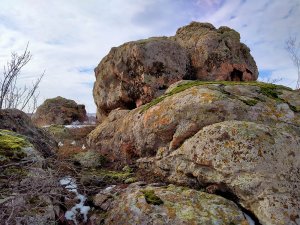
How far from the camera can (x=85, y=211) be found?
647cm

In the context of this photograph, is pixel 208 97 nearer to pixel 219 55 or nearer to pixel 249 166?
pixel 249 166

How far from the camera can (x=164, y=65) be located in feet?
51.8

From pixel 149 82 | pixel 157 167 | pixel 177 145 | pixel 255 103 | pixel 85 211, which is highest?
pixel 149 82

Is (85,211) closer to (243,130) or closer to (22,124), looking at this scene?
(243,130)

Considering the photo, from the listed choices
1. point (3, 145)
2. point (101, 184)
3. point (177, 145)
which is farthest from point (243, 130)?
point (3, 145)

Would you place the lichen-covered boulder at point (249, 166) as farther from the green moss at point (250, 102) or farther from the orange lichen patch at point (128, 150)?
the orange lichen patch at point (128, 150)

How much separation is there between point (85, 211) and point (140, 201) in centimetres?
131

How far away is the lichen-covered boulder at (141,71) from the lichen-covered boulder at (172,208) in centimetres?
947

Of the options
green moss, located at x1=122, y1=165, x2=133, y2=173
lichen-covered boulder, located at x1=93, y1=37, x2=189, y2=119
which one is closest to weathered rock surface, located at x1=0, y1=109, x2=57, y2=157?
green moss, located at x1=122, y1=165, x2=133, y2=173

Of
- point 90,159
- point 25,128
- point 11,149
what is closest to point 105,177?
point 90,159

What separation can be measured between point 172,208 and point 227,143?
6.09 ft

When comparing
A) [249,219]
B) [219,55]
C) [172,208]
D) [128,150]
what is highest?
[219,55]

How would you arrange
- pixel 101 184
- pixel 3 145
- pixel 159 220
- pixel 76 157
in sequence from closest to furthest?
pixel 159 220
pixel 3 145
pixel 101 184
pixel 76 157

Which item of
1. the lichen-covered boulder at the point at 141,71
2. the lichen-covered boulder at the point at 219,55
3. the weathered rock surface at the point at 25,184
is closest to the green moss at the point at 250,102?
the weathered rock surface at the point at 25,184
